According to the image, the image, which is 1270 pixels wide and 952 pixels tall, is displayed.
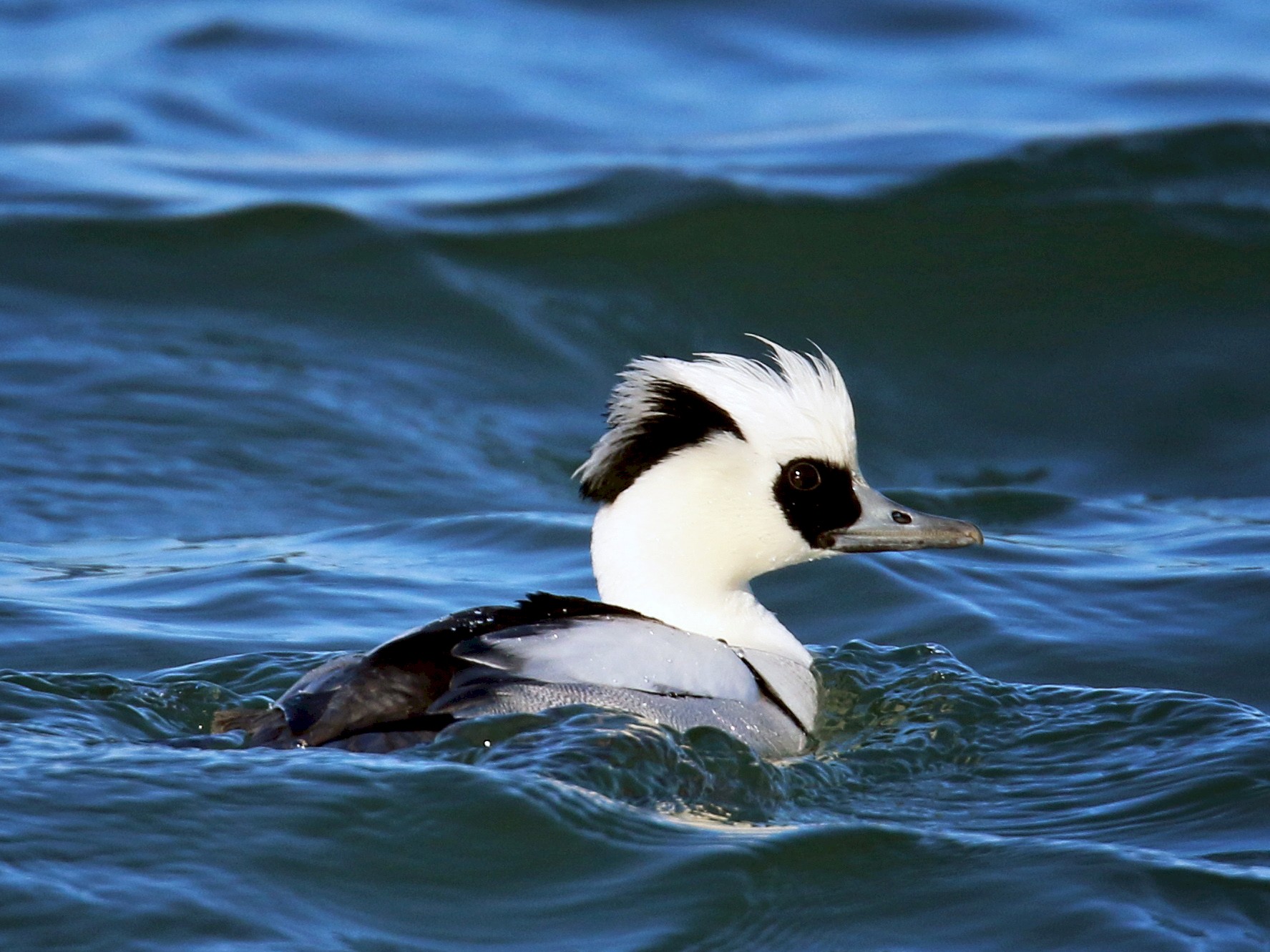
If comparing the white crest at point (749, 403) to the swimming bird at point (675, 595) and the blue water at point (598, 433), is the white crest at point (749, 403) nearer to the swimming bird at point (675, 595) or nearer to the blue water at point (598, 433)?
the swimming bird at point (675, 595)

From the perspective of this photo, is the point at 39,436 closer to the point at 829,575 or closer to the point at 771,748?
the point at 829,575

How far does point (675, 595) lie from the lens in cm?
547

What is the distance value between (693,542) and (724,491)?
0.17 m

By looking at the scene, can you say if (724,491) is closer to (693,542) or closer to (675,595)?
(693,542)

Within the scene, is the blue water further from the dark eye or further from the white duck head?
the dark eye

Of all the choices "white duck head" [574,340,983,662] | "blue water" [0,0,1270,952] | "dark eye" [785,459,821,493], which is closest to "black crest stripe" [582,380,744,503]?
"white duck head" [574,340,983,662]

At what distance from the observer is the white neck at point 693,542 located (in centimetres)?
536

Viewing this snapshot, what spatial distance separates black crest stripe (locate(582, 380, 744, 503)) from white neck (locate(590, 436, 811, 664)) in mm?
33

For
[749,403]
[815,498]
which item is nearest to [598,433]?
[815,498]

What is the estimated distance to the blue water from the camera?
441 centimetres

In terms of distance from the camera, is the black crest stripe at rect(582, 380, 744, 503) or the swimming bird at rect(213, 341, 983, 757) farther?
the black crest stripe at rect(582, 380, 744, 503)

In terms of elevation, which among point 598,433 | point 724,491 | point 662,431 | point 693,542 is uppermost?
point 598,433

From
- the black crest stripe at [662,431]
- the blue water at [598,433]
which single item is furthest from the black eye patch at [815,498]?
the blue water at [598,433]

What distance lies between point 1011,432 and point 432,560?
3774 millimetres
